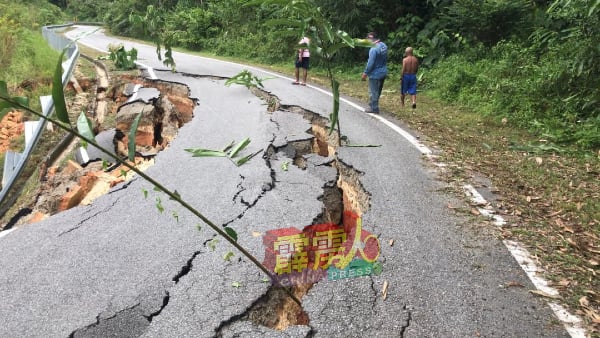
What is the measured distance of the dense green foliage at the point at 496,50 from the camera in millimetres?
6840

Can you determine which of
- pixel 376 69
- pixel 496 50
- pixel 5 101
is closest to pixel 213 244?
pixel 5 101

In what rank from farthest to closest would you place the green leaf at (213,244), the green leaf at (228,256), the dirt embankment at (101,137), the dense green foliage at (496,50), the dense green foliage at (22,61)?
1. the dense green foliage at (22,61)
2. the dense green foliage at (496,50)
3. the dirt embankment at (101,137)
4. the green leaf at (213,244)
5. the green leaf at (228,256)

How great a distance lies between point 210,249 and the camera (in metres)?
3.30

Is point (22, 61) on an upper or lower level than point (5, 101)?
lower

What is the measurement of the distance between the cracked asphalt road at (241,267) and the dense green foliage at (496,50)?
1690 millimetres

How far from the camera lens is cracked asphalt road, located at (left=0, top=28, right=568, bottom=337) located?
253cm

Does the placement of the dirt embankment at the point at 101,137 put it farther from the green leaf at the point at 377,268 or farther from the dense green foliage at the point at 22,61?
the green leaf at the point at 377,268

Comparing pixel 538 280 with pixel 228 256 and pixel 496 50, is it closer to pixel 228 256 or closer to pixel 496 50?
pixel 228 256

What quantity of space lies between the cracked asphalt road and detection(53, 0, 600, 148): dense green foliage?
169cm

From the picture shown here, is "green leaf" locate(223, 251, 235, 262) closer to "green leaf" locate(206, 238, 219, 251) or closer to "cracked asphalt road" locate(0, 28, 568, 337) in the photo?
"cracked asphalt road" locate(0, 28, 568, 337)

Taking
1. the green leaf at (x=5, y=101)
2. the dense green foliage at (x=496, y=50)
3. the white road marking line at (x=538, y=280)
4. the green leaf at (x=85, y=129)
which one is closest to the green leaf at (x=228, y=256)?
the green leaf at (x=85, y=129)

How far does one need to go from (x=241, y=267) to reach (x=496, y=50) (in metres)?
9.44

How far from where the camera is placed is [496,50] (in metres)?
10.1

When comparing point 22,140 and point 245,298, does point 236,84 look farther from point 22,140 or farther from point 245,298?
point 245,298
